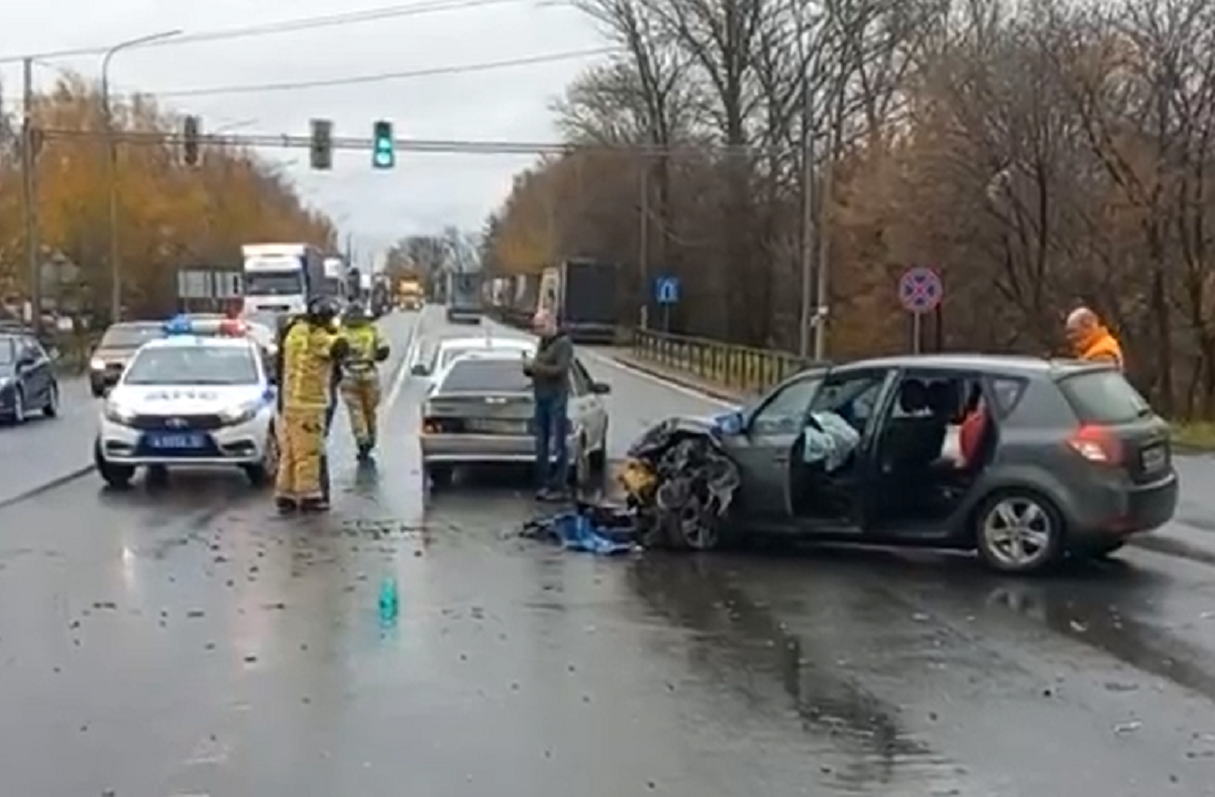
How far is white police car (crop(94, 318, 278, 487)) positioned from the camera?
2044 centimetres

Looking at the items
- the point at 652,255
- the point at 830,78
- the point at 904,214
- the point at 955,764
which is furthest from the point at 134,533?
the point at 652,255

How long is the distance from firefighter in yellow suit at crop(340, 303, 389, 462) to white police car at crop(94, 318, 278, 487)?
1265 millimetres

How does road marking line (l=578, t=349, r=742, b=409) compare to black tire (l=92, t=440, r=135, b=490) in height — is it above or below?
below

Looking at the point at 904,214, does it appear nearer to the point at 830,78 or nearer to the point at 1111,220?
the point at 1111,220

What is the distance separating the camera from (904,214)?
45.3 metres

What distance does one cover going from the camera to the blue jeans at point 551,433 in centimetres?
1938

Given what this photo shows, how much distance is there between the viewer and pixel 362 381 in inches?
904

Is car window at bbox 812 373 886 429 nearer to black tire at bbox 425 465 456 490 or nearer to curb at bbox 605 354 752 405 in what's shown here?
black tire at bbox 425 465 456 490

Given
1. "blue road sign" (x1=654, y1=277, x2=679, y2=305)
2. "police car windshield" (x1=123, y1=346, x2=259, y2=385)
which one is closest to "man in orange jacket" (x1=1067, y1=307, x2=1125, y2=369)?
"police car windshield" (x1=123, y1=346, x2=259, y2=385)

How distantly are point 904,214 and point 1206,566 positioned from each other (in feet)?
103

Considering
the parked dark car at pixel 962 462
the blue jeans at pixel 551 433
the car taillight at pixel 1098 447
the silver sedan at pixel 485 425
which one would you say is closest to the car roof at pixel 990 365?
the parked dark car at pixel 962 462

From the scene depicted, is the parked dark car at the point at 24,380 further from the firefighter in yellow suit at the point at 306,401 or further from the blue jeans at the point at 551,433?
the firefighter in yellow suit at the point at 306,401

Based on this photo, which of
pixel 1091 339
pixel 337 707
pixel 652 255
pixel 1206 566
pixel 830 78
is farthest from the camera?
pixel 652 255

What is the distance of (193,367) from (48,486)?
6.65 feet
